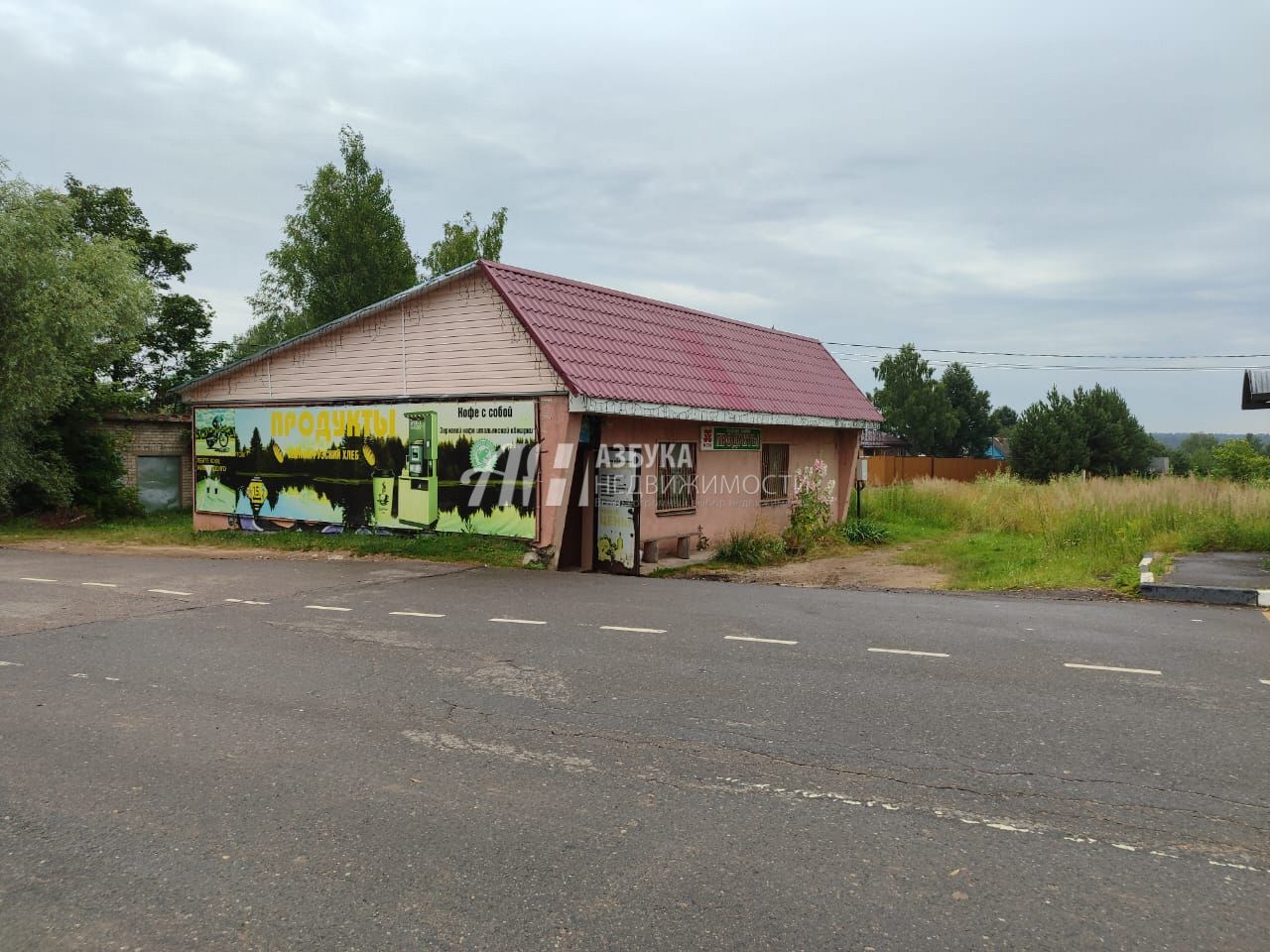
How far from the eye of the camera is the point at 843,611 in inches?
378

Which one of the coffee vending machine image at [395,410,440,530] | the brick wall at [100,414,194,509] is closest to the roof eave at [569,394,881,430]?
the coffee vending machine image at [395,410,440,530]

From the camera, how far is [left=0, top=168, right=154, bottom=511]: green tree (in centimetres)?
1864

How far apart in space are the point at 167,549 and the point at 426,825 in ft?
48.0

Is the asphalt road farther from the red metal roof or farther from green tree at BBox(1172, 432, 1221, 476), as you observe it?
green tree at BBox(1172, 432, 1221, 476)

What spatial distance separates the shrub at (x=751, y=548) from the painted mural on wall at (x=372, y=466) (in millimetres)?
4419

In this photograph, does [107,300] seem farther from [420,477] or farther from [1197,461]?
[1197,461]

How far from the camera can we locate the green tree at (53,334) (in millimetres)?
18641

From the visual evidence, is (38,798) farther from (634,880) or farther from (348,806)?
(634,880)

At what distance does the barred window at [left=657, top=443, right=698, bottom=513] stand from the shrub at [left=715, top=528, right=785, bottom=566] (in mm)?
1044

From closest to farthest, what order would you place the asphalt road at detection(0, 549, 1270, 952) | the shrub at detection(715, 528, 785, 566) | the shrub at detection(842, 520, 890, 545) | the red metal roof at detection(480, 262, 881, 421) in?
the asphalt road at detection(0, 549, 1270, 952) → the red metal roof at detection(480, 262, 881, 421) → the shrub at detection(715, 528, 785, 566) → the shrub at detection(842, 520, 890, 545)

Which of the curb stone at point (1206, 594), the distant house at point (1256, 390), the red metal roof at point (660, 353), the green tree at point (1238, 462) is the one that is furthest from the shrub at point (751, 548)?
the green tree at point (1238, 462)

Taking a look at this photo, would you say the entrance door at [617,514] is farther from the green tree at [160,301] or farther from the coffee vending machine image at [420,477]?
the green tree at [160,301]

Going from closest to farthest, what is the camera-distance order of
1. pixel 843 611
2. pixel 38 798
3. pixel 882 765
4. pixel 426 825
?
1. pixel 426 825
2. pixel 38 798
3. pixel 882 765
4. pixel 843 611

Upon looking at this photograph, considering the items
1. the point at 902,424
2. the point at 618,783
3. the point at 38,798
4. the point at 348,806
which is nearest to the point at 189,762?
the point at 38,798
